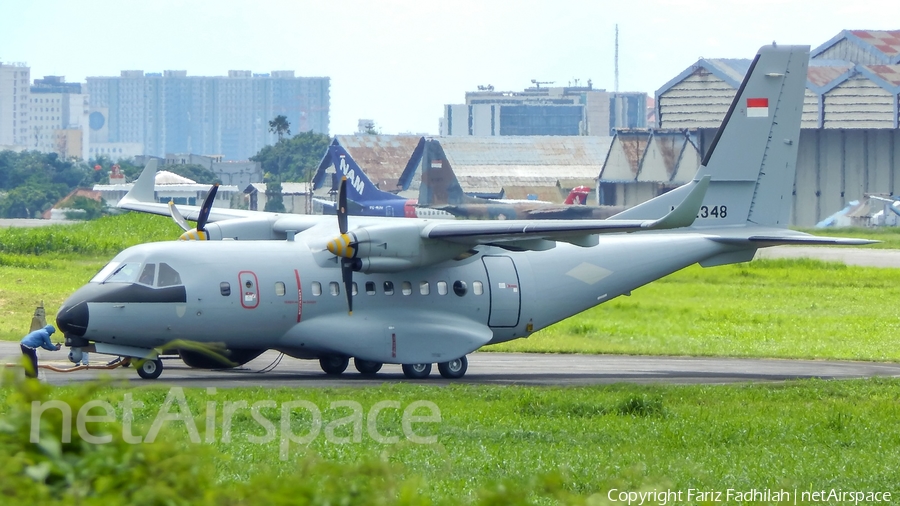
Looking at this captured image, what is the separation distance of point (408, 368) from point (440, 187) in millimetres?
51065

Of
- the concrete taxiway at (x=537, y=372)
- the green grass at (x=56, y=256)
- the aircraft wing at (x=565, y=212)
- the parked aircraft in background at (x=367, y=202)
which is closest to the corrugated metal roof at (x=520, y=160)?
the aircraft wing at (x=565, y=212)

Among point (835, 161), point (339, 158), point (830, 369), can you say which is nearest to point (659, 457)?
point (830, 369)

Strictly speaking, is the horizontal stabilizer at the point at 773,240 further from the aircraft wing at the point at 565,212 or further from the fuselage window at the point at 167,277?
the aircraft wing at the point at 565,212

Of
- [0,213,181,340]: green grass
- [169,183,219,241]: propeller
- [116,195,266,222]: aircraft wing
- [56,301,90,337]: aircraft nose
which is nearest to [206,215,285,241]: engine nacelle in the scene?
[169,183,219,241]: propeller

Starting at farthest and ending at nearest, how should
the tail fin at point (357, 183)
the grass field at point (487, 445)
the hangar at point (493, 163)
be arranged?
the hangar at point (493, 163) → the tail fin at point (357, 183) → the grass field at point (487, 445)

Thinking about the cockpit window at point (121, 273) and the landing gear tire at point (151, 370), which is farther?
the cockpit window at point (121, 273)

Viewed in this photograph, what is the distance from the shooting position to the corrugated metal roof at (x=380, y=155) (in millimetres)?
99000

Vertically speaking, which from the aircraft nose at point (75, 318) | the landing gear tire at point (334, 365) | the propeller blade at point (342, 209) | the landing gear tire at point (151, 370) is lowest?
the landing gear tire at point (334, 365)

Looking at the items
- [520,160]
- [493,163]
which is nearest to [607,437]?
[493,163]

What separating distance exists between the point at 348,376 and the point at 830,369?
33.9 ft

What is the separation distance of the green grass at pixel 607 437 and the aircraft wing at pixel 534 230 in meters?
2.64

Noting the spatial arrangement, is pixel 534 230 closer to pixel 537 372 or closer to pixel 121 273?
pixel 537 372

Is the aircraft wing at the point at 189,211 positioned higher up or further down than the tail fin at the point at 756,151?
further down

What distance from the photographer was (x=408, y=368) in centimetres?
2214
